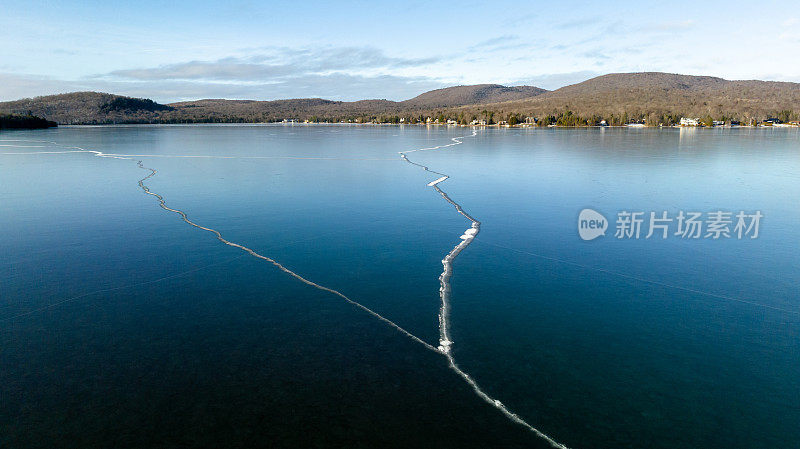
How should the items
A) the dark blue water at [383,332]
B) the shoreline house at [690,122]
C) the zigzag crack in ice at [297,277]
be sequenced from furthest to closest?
1. the shoreline house at [690,122]
2. the zigzag crack in ice at [297,277]
3. the dark blue water at [383,332]

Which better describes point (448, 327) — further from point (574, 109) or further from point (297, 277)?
point (574, 109)

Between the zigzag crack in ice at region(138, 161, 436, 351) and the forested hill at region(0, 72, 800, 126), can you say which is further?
the forested hill at region(0, 72, 800, 126)

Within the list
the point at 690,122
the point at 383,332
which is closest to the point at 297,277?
the point at 383,332

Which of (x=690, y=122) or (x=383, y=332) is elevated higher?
(x=690, y=122)

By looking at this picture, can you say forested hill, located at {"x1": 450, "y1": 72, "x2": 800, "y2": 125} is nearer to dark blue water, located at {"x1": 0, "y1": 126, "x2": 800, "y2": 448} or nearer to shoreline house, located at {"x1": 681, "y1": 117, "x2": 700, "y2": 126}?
shoreline house, located at {"x1": 681, "y1": 117, "x2": 700, "y2": 126}

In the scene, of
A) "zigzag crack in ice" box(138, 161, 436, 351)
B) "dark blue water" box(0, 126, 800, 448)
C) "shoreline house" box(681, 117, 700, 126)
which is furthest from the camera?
"shoreline house" box(681, 117, 700, 126)

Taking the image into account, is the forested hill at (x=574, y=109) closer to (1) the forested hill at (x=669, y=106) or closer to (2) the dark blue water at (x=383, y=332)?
(1) the forested hill at (x=669, y=106)

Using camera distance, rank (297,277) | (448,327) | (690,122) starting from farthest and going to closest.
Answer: (690,122)
(297,277)
(448,327)

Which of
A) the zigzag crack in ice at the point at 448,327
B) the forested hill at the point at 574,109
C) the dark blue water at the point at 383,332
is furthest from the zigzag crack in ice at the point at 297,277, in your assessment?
the forested hill at the point at 574,109

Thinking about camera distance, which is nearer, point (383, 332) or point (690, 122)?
point (383, 332)

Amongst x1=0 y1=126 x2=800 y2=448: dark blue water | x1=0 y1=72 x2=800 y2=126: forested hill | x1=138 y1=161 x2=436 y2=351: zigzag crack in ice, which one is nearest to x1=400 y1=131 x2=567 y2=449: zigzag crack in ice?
x1=0 y1=126 x2=800 y2=448: dark blue water
